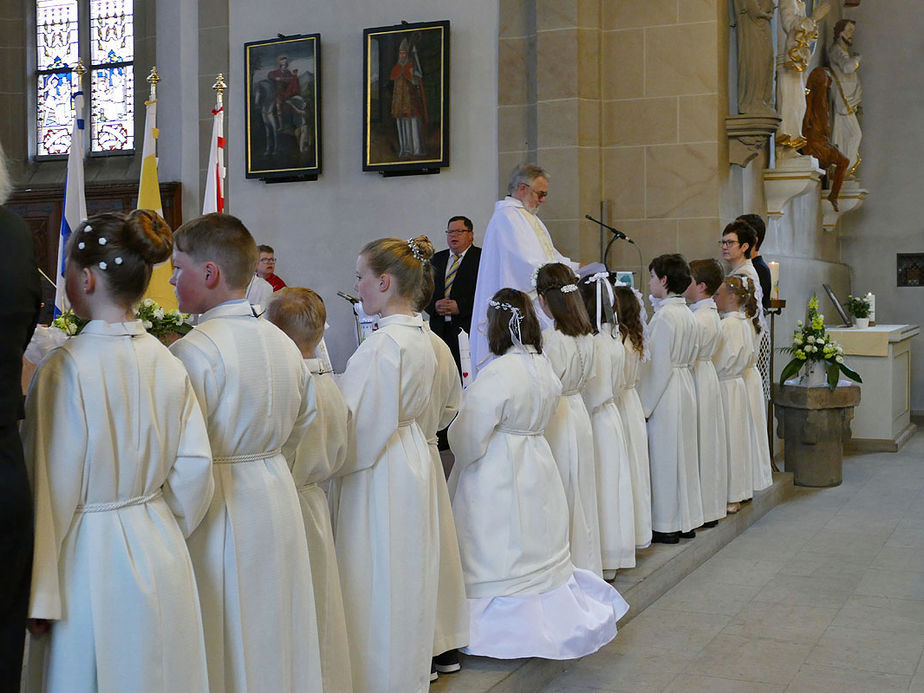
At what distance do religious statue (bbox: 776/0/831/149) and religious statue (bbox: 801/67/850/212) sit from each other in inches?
89.4

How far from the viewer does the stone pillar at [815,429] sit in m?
9.06

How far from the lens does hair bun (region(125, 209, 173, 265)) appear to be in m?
2.58

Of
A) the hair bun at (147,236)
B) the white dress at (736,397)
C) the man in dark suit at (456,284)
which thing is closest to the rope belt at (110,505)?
the hair bun at (147,236)

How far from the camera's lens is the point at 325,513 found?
3488 mm

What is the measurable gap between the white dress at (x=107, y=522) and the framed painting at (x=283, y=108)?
7.83 meters

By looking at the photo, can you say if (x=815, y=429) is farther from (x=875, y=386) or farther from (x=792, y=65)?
(x=792, y=65)

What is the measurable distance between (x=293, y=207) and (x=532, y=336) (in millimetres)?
6393

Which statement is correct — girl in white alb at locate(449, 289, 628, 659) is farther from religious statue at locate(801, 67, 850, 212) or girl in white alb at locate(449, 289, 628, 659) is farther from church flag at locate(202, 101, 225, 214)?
religious statue at locate(801, 67, 850, 212)

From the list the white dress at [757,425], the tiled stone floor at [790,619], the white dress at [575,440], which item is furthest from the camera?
the white dress at [757,425]

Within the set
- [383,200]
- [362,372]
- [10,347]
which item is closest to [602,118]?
[383,200]

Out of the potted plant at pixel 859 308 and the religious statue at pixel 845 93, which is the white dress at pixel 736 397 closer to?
the potted plant at pixel 859 308

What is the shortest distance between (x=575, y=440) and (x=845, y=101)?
1059 centimetres

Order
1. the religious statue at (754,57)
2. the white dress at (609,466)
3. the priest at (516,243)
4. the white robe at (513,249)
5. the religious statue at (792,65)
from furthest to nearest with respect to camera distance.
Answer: the religious statue at (792,65) < the religious statue at (754,57) < the white robe at (513,249) < the priest at (516,243) < the white dress at (609,466)

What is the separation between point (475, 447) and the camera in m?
4.39
